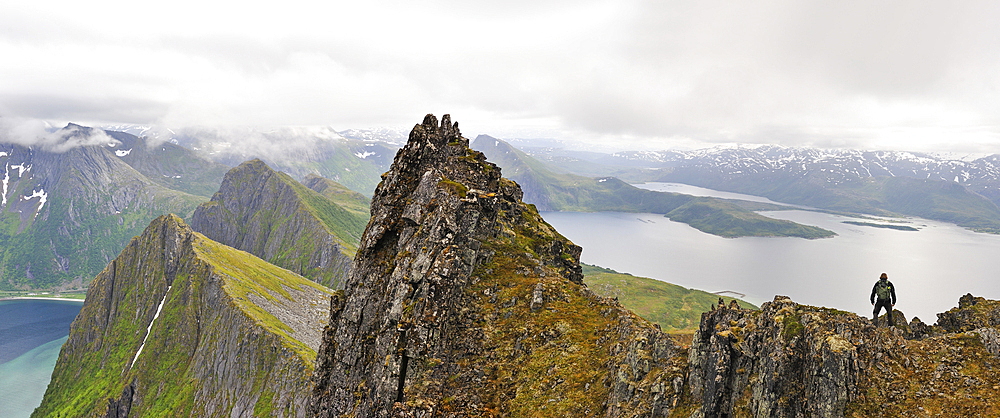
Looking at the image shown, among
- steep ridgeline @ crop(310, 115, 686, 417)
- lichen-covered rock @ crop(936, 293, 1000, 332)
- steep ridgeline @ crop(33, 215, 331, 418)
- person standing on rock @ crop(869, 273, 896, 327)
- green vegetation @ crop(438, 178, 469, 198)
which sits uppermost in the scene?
green vegetation @ crop(438, 178, 469, 198)

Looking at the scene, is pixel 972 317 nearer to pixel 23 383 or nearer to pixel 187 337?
pixel 187 337

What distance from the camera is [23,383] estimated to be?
570 ft

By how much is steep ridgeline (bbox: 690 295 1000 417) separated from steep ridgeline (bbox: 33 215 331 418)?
97733 millimetres

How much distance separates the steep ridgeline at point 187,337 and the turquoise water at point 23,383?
1381cm

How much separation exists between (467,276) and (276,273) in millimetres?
182258

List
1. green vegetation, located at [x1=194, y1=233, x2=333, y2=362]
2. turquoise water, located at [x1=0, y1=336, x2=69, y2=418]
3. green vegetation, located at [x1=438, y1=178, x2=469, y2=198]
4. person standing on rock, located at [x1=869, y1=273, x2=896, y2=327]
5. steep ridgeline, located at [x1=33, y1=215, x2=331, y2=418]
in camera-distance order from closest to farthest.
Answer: person standing on rock, located at [x1=869, y1=273, x2=896, y2=327]
green vegetation, located at [x1=438, y1=178, x2=469, y2=198]
steep ridgeline, located at [x1=33, y1=215, x2=331, y2=418]
green vegetation, located at [x1=194, y1=233, x2=333, y2=362]
turquoise water, located at [x1=0, y1=336, x2=69, y2=418]

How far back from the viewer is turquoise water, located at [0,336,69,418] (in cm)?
15588

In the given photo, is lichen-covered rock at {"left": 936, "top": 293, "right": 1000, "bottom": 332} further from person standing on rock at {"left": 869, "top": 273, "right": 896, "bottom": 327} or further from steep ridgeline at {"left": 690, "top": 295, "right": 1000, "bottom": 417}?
steep ridgeline at {"left": 690, "top": 295, "right": 1000, "bottom": 417}

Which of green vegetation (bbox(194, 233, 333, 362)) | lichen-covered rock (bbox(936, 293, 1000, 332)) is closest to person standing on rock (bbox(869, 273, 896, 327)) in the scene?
lichen-covered rock (bbox(936, 293, 1000, 332))

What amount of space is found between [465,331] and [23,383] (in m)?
257

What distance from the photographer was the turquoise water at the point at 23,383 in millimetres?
155875

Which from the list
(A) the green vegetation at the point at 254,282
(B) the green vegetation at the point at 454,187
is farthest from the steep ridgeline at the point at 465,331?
(A) the green vegetation at the point at 254,282

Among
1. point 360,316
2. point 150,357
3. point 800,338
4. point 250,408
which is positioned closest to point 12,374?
point 150,357

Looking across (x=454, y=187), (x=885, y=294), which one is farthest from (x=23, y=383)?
(x=885, y=294)
